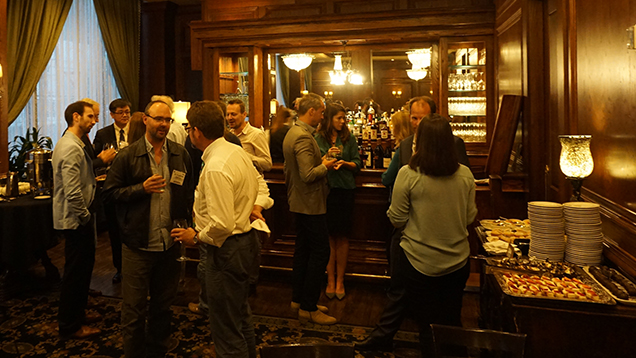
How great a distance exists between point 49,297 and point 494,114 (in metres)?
4.93

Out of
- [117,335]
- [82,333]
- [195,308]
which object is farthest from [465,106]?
[82,333]

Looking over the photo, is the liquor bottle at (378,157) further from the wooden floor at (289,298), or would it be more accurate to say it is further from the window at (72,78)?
the window at (72,78)

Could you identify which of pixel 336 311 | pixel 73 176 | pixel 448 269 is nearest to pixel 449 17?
pixel 336 311

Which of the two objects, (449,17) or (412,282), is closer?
(412,282)

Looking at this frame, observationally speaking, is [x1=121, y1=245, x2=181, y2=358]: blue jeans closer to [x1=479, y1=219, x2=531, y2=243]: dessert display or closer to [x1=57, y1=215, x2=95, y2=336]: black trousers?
[x1=57, y1=215, x2=95, y2=336]: black trousers

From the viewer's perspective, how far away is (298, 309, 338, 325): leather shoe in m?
3.71

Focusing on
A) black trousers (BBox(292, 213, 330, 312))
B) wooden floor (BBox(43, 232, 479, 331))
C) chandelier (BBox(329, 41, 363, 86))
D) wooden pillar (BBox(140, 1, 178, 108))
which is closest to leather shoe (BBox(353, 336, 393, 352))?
wooden floor (BBox(43, 232, 479, 331))

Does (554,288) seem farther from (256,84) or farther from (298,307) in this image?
(256,84)

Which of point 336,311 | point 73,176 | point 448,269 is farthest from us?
point 336,311

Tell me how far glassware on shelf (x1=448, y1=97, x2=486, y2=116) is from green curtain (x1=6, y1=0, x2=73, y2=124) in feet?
17.9

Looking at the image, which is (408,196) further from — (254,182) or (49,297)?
(49,297)

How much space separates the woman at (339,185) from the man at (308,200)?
1.41 ft

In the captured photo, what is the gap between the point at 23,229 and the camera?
13.4 ft

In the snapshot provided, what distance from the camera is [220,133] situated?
2531mm
